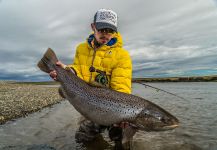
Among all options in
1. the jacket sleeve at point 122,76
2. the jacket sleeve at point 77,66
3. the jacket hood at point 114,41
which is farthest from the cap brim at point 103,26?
the jacket sleeve at point 77,66

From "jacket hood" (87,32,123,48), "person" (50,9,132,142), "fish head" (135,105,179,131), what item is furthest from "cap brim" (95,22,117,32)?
"fish head" (135,105,179,131)

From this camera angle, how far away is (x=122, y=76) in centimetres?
621

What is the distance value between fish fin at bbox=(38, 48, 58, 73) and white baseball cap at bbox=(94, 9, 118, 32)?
4.11 feet

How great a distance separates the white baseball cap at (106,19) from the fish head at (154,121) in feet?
7.05

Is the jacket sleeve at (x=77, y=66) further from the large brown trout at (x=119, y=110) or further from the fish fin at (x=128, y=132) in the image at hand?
the fish fin at (x=128, y=132)

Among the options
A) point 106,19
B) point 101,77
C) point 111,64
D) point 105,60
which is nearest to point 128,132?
point 101,77

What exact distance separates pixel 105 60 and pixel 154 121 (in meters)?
1.98

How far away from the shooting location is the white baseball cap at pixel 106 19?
19.8 ft

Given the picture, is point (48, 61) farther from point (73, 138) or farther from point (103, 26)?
point (73, 138)

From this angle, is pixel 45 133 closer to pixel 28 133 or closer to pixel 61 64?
pixel 28 133

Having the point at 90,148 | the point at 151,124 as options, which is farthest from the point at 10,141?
the point at 151,124

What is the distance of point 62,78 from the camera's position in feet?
18.7

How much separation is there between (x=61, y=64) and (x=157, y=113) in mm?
2362

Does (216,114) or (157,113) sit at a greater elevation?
(157,113)
